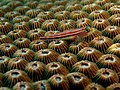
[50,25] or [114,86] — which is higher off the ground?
[50,25]

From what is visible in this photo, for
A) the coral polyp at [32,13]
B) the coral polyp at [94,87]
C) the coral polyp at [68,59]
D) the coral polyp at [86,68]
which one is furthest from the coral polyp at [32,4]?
the coral polyp at [94,87]

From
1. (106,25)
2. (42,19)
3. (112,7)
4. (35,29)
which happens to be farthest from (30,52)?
(112,7)

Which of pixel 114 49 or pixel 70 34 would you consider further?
pixel 70 34

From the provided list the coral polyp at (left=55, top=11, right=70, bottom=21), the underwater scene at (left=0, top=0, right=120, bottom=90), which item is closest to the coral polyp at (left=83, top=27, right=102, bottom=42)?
the underwater scene at (left=0, top=0, right=120, bottom=90)

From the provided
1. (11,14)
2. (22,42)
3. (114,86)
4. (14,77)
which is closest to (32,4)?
(11,14)

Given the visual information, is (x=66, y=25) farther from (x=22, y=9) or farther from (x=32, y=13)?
(x=22, y=9)

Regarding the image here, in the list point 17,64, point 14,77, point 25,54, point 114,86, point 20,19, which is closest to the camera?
point 114,86

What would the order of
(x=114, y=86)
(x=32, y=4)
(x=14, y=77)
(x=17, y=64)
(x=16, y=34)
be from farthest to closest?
1. (x=32, y=4)
2. (x=16, y=34)
3. (x=17, y=64)
4. (x=14, y=77)
5. (x=114, y=86)

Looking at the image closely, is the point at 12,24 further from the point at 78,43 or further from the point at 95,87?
the point at 95,87

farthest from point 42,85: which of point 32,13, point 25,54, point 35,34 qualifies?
point 32,13

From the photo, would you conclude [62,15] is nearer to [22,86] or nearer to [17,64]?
[17,64]

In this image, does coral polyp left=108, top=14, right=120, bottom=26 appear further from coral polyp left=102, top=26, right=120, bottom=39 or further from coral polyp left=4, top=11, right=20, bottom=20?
coral polyp left=4, top=11, right=20, bottom=20
